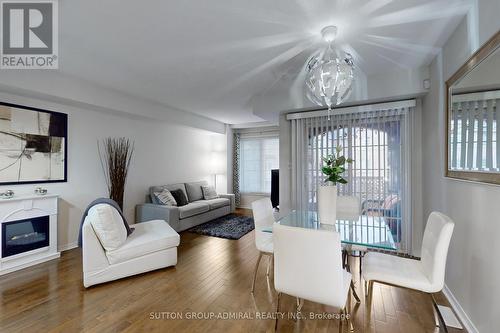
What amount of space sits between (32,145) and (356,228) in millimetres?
4121

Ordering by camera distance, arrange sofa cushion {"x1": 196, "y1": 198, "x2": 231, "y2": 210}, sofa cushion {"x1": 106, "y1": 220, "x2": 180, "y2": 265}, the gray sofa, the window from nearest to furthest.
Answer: sofa cushion {"x1": 106, "y1": 220, "x2": 180, "y2": 265}, the gray sofa, sofa cushion {"x1": 196, "y1": 198, "x2": 231, "y2": 210}, the window

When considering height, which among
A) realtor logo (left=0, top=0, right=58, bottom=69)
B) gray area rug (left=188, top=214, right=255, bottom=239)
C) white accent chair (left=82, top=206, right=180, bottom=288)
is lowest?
gray area rug (left=188, top=214, right=255, bottom=239)

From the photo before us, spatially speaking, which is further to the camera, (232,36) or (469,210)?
(232,36)

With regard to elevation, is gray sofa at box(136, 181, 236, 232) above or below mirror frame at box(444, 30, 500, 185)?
below

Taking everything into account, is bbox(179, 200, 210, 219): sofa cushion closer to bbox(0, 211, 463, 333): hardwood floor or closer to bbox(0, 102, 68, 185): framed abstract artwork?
bbox(0, 211, 463, 333): hardwood floor

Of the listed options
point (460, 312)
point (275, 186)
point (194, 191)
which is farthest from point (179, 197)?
point (460, 312)

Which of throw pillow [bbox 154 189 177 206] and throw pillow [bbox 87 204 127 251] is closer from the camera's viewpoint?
throw pillow [bbox 87 204 127 251]

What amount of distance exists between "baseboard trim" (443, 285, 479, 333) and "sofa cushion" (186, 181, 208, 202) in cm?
457

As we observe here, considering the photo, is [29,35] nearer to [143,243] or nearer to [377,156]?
[143,243]

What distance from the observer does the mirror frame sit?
4.62 ft

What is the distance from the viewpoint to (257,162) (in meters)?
6.49

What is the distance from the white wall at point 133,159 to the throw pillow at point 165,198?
1.35 feet

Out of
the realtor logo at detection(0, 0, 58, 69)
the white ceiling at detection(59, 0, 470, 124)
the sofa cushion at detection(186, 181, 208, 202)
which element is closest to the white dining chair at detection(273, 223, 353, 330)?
the white ceiling at detection(59, 0, 470, 124)

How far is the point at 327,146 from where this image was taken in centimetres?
361
